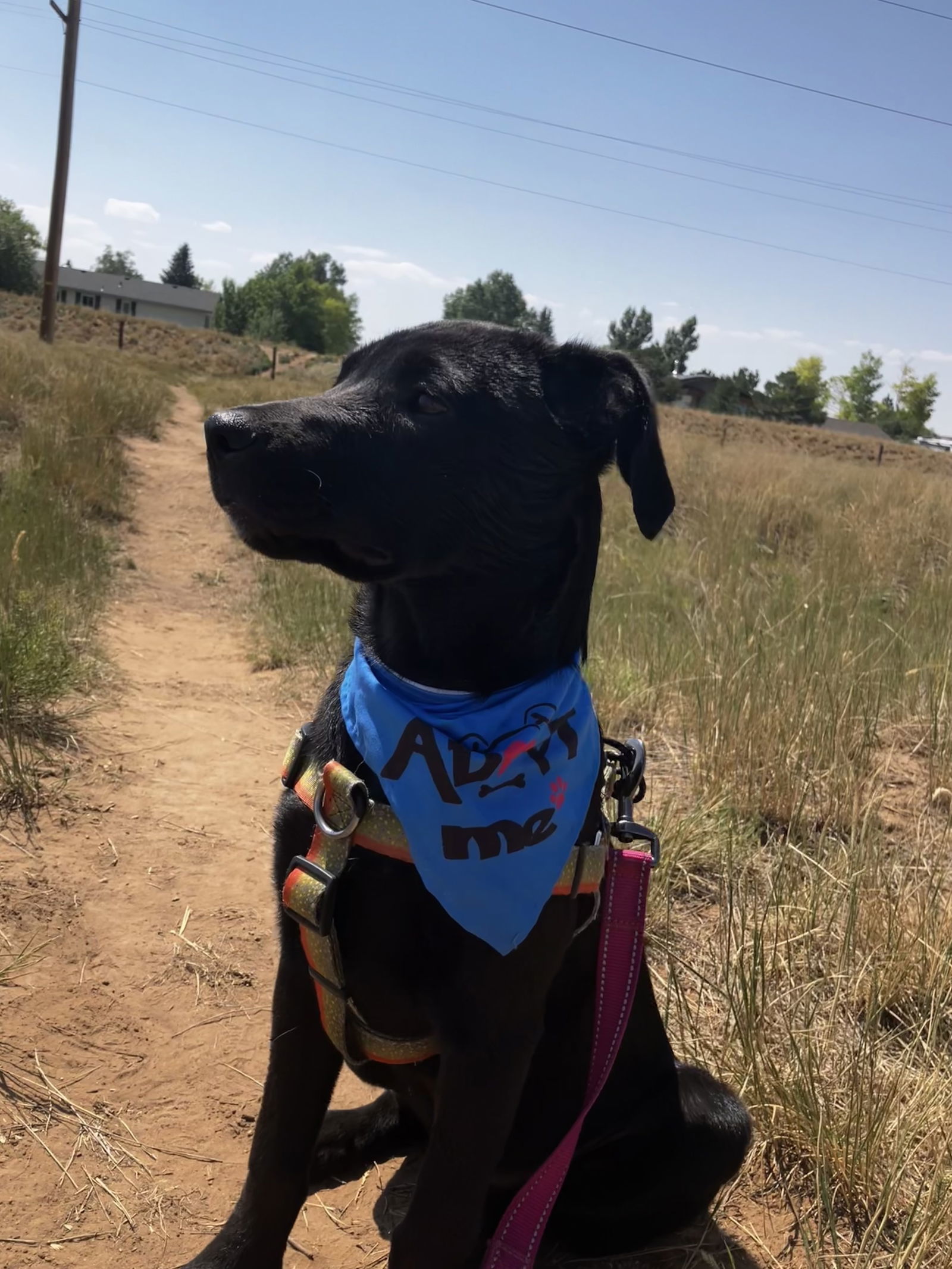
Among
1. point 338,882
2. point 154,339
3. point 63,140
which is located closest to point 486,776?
point 338,882

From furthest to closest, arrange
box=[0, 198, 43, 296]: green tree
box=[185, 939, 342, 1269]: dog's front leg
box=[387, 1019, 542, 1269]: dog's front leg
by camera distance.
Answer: box=[0, 198, 43, 296]: green tree
box=[185, 939, 342, 1269]: dog's front leg
box=[387, 1019, 542, 1269]: dog's front leg

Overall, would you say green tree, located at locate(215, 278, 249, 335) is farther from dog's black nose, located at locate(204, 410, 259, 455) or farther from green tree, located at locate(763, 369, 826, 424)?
dog's black nose, located at locate(204, 410, 259, 455)

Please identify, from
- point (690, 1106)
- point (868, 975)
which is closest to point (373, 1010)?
point (690, 1106)

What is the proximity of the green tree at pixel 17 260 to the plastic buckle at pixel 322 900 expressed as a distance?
56.9 m

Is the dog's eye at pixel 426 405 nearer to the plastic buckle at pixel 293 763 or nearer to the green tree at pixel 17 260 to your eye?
the plastic buckle at pixel 293 763

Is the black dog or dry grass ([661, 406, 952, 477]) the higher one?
dry grass ([661, 406, 952, 477])

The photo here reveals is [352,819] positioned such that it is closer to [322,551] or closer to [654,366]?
[322,551]

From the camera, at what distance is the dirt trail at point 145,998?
72.1 inches

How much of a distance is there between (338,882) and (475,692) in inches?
15.4

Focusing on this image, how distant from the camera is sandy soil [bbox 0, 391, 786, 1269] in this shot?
182cm

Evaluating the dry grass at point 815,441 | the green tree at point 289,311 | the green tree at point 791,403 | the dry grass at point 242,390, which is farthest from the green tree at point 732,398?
the dry grass at point 242,390

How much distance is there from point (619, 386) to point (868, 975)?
1630 mm

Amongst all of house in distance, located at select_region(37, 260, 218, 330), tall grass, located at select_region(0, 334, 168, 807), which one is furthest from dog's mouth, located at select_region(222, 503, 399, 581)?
house in distance, located at select_region(37, 260, 218, 330)

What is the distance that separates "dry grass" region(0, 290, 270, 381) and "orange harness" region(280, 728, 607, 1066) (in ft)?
115
